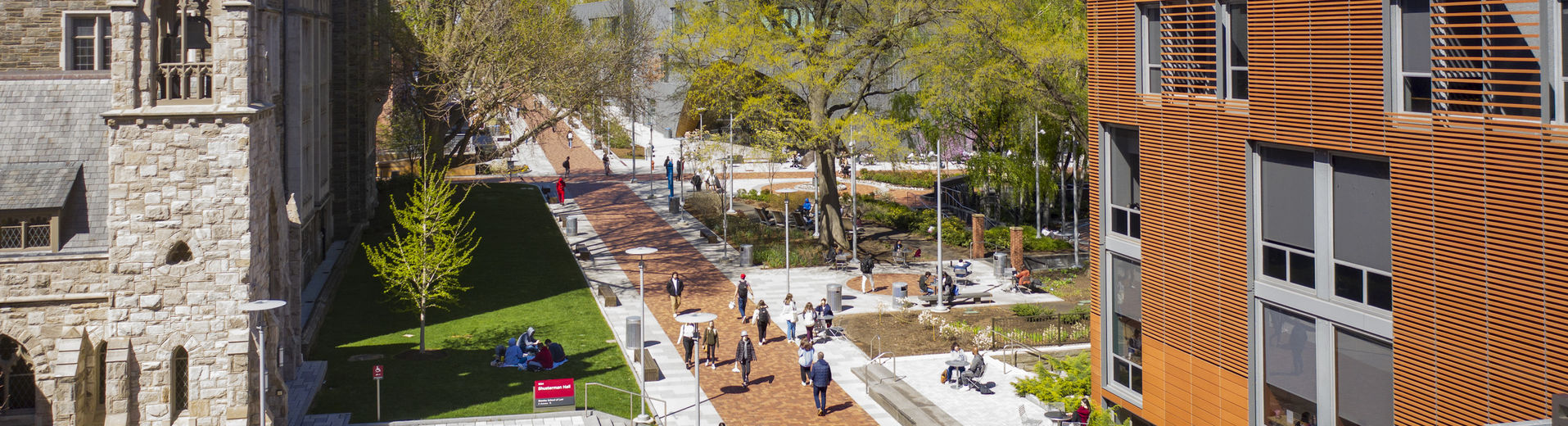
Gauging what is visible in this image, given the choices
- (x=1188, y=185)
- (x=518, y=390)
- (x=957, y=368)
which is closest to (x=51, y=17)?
(x=518, y=390)

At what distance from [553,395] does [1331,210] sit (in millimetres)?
15106

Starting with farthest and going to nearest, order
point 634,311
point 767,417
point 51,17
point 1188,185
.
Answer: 1. point 634,311
2. point 51,17
3. point 767,417
4. point 1188,185

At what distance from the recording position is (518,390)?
27.2 meters

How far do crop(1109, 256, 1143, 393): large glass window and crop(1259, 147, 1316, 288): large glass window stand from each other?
3211 millimetres

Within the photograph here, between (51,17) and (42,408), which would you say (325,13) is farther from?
(42,408)

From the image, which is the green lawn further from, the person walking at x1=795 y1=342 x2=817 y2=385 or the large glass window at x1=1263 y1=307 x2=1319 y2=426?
the large glass window at x1=1263 y1=307 x2=1319 y2=426

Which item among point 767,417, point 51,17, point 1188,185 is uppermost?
point 51,17

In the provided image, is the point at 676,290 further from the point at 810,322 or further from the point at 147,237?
the point at 147,237

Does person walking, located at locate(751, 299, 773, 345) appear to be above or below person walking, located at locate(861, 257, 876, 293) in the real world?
below

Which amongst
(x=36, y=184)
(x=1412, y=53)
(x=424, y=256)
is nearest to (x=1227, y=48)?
(x=1412, y=53)

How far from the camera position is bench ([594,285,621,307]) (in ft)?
120

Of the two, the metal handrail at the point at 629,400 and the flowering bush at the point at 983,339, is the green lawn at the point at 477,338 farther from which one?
the flowering bush at the point at 983,339

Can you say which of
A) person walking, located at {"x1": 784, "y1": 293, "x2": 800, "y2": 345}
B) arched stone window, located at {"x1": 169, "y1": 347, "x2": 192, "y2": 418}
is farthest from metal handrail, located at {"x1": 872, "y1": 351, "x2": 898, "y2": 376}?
arched stone window, located at {"x1": 169, "y1": 347, "x2": 192, "y2": 418}

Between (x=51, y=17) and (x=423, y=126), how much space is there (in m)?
18.0
